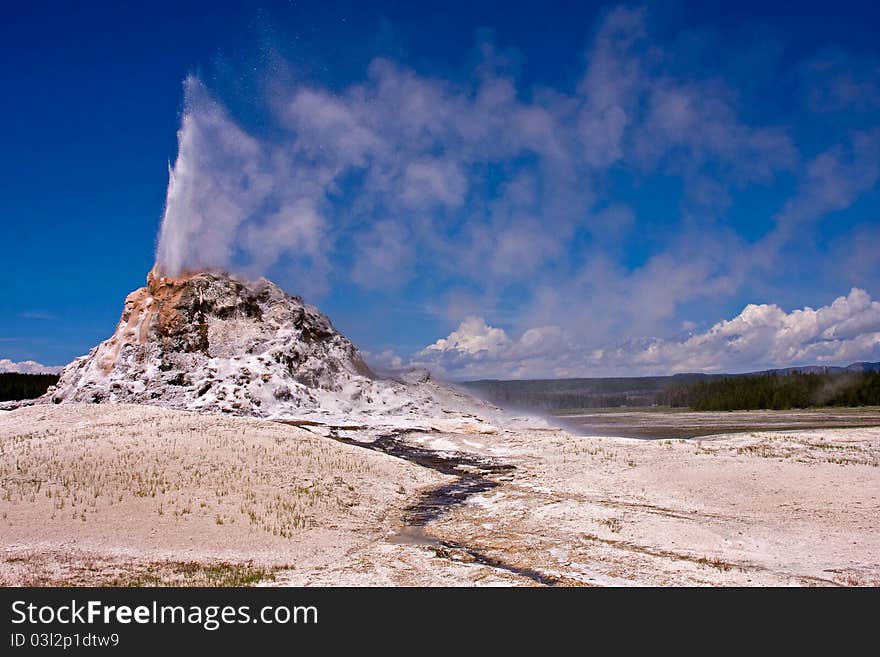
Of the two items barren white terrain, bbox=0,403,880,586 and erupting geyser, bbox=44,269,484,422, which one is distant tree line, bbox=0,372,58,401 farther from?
barren white terrain, bbox=0,403,880,586

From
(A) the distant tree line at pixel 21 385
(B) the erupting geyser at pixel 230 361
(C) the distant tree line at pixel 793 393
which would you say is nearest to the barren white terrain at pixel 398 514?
(B) the erupting geyser at pixel 230 361

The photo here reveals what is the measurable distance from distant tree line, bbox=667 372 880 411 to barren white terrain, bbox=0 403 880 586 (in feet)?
252

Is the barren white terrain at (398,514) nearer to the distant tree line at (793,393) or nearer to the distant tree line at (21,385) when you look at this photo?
the distant tree line at (21,385)

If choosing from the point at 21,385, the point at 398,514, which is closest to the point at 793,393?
the point at 398,514

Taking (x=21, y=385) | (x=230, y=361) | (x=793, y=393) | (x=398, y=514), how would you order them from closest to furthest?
(x=398, y=514) < (x=230, y=361) < (x=21, y=385) < (x=793, y=393)

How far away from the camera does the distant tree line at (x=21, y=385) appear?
8248cm

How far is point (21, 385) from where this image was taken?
3393 inches

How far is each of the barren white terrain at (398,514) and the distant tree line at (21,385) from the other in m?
68.8

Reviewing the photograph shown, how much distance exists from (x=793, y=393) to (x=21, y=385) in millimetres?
116016

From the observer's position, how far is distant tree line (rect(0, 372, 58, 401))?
82.5 meters

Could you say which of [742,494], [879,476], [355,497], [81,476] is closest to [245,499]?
[355,497]

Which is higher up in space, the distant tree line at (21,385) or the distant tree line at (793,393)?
the distant tree line at (21,385)

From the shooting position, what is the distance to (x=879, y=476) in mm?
18094

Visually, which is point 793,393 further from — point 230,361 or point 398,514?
point 398,514
